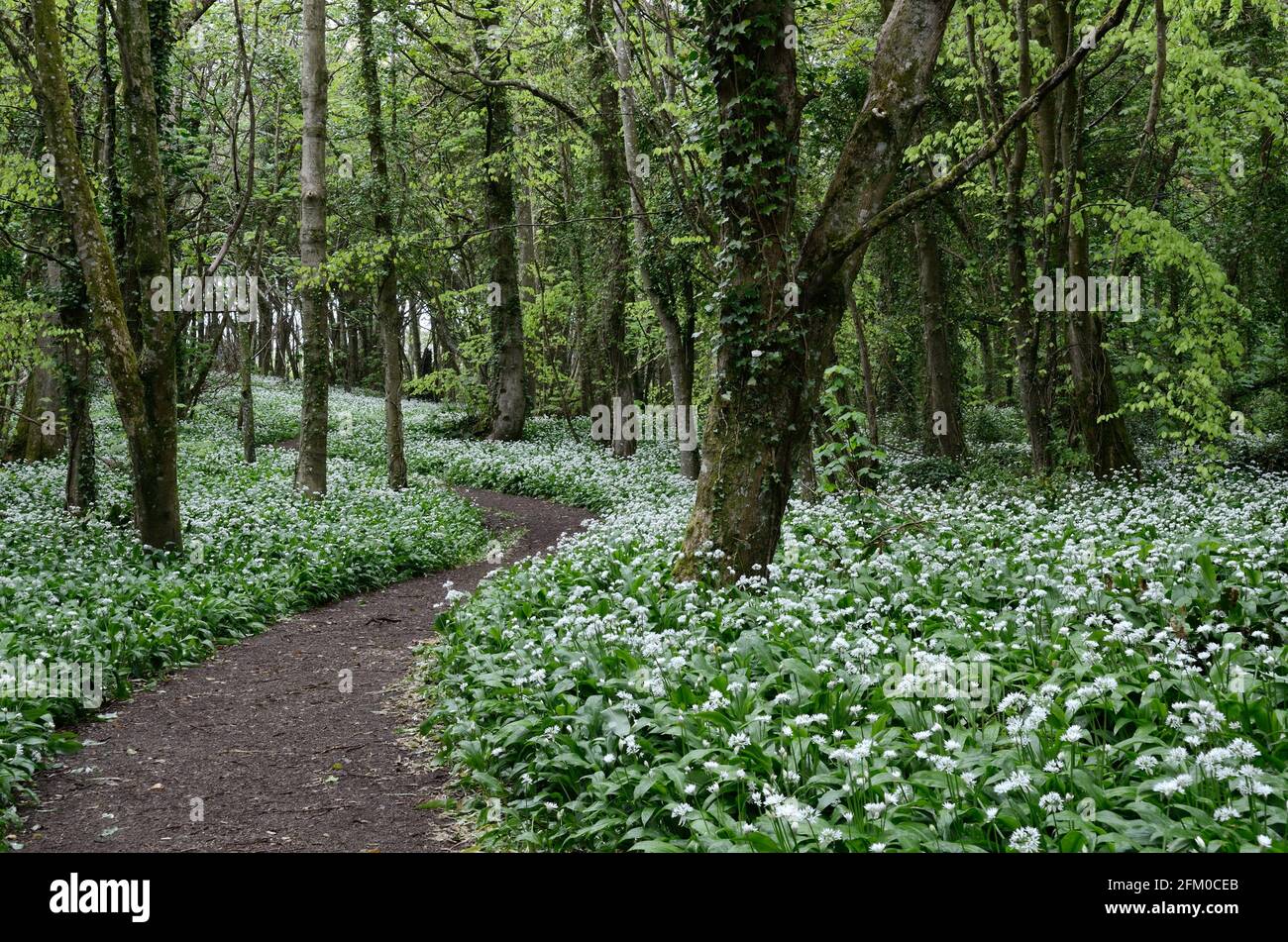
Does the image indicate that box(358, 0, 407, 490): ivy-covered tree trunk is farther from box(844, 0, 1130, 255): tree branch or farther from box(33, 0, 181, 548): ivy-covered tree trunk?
box(844, 0, 1130, 255): tree branch

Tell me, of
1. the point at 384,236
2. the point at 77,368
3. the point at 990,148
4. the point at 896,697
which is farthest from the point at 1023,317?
the point at 77,368

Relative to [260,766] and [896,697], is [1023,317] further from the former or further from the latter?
[260,766]

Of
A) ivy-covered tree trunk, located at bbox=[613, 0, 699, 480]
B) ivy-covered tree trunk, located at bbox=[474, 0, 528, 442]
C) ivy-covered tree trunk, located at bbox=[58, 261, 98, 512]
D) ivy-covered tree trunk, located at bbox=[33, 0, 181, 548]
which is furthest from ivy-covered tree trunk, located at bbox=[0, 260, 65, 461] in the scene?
ivy-covered tree trunk, located at bbox=[613, 0, 699, 480]

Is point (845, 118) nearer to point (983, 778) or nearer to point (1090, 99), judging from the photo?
point (1090, 99)

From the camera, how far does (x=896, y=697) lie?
4816 millimetres

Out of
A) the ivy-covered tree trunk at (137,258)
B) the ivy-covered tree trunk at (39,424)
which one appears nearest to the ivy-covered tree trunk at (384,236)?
the ivy-covered tree trunk at (137,258)

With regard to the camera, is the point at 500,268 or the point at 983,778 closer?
the point at 983,778

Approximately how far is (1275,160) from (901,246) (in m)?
7.13

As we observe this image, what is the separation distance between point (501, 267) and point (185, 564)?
1525 cm

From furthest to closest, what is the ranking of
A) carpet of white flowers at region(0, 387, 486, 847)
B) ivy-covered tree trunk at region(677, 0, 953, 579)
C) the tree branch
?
ivy-covered tree trunk at region(677, 0, 953, 579)
carpet of white flowers at region(0, 387, 486, 847)
the tree branch

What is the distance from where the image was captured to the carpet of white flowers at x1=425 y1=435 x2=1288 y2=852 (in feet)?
12.0

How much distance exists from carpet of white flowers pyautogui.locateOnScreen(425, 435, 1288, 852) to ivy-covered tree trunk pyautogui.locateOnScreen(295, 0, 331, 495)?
26.3ft
